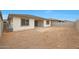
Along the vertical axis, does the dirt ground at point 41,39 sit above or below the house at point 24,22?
below

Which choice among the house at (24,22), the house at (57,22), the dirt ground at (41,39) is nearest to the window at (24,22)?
the house at (24,22)

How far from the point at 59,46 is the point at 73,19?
1.61 ft

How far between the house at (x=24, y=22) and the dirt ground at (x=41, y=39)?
0.07 meters

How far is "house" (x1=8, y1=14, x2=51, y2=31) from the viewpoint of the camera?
93.0 inches

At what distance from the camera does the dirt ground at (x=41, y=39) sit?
92.4 inches

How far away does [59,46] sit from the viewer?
2.35 meters

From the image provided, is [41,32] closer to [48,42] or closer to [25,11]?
[48,42]

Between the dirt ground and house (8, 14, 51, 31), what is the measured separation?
2.9 inches

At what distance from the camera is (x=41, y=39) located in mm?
2373

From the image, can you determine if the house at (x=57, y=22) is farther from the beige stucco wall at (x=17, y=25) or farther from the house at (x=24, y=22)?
the beige stucco wall at (x=17, y=25)

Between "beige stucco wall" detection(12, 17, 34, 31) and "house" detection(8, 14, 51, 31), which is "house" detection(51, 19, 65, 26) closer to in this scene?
"house" detection(8, 14, 51, 31)

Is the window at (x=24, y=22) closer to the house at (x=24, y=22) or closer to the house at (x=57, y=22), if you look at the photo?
the house at (x=24, y=22)

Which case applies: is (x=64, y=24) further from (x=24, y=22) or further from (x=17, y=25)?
(x=17, y=25)
